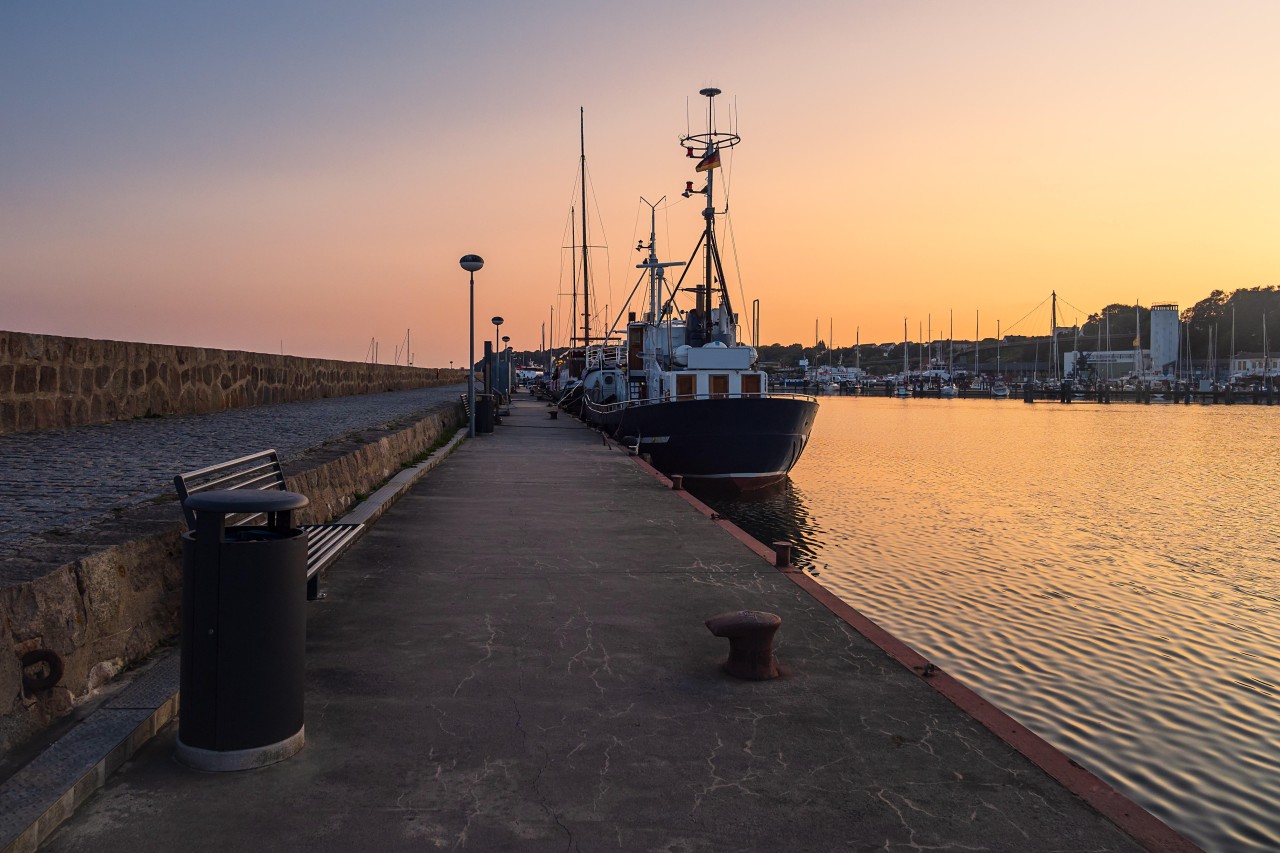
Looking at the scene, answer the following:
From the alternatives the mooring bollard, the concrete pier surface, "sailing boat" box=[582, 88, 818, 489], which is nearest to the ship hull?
"sailing boat" box=[582, 88, 818, 489]

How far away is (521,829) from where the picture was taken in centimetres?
370

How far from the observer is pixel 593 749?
177 inches

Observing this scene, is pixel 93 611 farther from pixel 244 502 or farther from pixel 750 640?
pixel 750 640

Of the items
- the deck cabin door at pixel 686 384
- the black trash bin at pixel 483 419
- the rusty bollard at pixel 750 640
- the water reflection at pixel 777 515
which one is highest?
the deck cabin door at pixel 686 384

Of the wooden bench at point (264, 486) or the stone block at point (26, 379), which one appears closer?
the wooden bench at point (264, 486)

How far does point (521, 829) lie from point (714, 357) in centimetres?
2513

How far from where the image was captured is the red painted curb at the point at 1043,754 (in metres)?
3.81

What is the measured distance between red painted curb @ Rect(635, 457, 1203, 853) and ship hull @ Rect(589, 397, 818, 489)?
1871 cm

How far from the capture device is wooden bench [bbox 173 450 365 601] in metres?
5.58

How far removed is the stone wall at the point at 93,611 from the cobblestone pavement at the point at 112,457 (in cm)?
50

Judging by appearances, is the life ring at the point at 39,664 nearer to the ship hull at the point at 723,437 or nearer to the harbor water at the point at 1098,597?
the harbor water at the point at 1098,597

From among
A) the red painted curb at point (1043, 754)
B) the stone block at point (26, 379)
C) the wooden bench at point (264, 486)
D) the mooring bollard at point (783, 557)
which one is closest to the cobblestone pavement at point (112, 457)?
the stone block at point (26, 379)

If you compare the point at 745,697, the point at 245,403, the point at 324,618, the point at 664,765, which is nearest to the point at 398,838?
the point at 664,765

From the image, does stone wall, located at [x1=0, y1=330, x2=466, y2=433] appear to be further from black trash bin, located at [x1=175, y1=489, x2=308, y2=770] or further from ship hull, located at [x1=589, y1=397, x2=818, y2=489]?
ship hull, located at [x1=589, y1=397, x2=818, y2=489]
